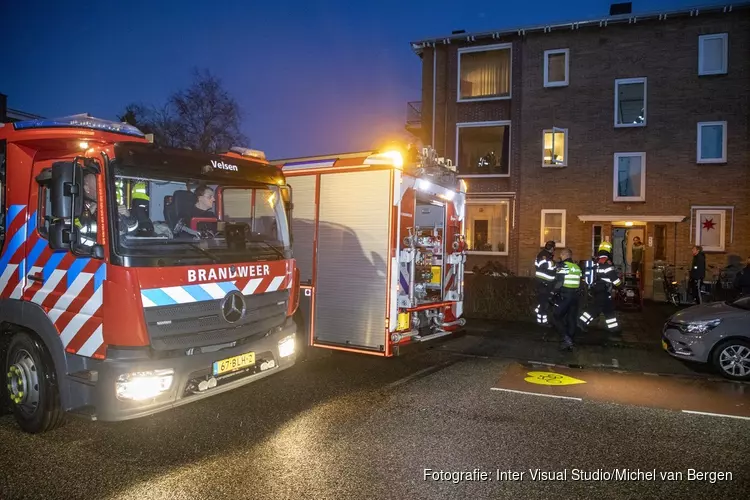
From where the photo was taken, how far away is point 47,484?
386cm

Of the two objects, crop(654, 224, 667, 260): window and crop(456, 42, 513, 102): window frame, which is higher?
crop(456, 42, 513, 102): window frame

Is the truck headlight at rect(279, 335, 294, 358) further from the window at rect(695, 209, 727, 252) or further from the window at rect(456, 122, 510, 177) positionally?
the window at rect(695, 209, 727, 252)

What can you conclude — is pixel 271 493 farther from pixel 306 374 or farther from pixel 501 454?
pixel 306 374

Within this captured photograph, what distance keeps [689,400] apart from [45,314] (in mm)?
6609

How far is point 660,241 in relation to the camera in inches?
704

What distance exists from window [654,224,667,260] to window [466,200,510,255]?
15.5ft

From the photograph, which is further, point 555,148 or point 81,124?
point 555,148

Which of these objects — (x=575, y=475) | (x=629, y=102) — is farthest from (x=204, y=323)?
(x=629, y=102)

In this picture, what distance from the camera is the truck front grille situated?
171 inches

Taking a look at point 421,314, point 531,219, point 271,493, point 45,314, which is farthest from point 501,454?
point 531,219

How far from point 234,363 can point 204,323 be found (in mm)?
468

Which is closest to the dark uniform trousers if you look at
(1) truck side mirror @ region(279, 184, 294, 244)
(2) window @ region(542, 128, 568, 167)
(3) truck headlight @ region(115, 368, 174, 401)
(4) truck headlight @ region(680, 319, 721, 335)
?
(4) truck headlight @ region(680, 319, 721, 335)

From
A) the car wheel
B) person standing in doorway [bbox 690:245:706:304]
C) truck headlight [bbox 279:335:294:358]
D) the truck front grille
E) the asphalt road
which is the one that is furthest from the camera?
person standing in doorway [bbox 690:245:706:304]

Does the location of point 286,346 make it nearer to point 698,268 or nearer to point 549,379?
point 549,379
